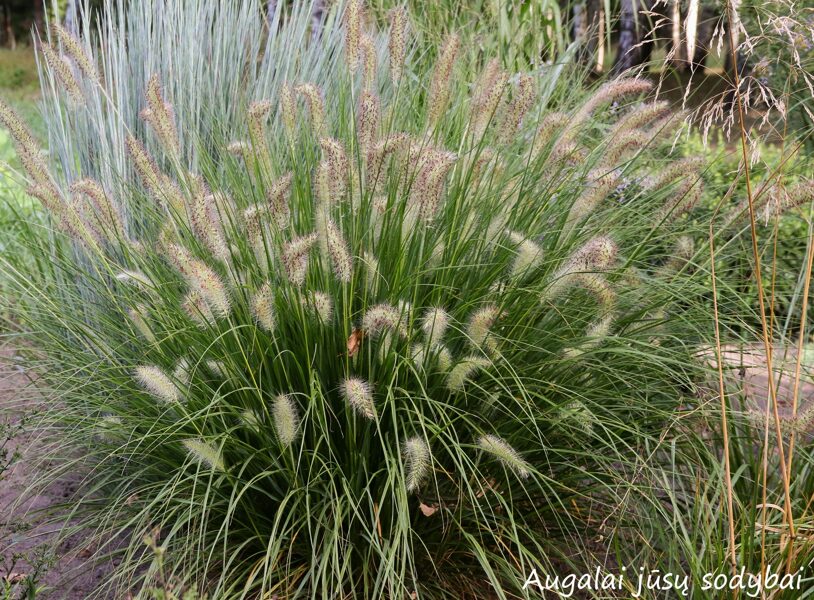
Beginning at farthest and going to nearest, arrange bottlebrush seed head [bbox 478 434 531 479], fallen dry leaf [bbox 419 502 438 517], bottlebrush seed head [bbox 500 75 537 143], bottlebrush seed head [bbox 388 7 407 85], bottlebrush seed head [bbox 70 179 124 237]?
bottlebrush seed head [bbox 388 7 407 85] < bottlebrush seed head [bbox 500 75 537 143] < bottlebrush seed head [bbox 70 179 124 237] < fallen dry leaf [bbox 419 502 438 517] < bottlebrush seed head [bbox 478 434 531 479]

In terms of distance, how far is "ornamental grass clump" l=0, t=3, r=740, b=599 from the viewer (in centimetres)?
233

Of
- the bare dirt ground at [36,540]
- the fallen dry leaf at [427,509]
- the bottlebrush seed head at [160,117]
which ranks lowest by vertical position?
the bare dirt ground at [36,540]

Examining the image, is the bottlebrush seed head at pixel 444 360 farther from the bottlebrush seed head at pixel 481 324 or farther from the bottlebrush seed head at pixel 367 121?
the bottlebrush seed head at pixel 367 121

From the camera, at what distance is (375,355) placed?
246cm

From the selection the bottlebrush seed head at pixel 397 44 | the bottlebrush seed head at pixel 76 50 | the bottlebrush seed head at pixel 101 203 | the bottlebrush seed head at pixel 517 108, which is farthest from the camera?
the bottlebrush seed head at pixel 76 50

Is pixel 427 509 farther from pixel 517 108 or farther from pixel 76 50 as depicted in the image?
pixel 76 50

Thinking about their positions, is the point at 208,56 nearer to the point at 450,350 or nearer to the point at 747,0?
the point at 450,350

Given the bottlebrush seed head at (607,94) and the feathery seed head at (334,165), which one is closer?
the feathery seed head at (334,165)

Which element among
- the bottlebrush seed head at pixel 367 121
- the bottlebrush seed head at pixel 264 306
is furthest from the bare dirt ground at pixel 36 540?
the bottlebrush seed head at pixel 367 121

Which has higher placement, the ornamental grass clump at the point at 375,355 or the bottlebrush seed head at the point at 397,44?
the bottlebrush seed head at the point at 397,44

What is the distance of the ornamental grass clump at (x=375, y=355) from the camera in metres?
2.33

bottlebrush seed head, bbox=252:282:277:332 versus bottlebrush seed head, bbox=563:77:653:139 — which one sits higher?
bottlebrush seed head, bbox=563:77:653:139

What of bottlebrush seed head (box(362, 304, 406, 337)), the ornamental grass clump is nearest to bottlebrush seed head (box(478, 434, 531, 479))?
the ornamental grass clump

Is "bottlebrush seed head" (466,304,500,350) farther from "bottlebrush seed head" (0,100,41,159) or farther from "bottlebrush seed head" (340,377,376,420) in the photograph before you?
"bottlebrush seed head" (0,100,41,159)
